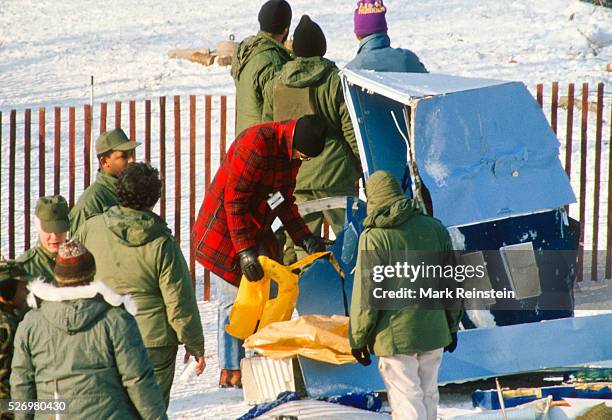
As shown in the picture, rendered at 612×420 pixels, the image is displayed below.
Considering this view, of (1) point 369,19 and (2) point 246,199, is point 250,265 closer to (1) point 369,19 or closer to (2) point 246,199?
(2) point 246,199

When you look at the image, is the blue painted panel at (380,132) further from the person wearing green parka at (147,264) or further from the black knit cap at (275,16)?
the person wearing green parka at (147,264)

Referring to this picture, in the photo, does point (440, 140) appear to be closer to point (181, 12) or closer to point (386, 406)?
point (386, 406)

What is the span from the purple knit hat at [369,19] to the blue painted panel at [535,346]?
95.1 inches

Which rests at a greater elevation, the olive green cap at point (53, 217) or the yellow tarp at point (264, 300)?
the olive green cap at point (53, 217)

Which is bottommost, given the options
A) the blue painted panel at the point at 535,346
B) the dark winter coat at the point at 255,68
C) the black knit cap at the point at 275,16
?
the blue painted panel at the point at 535,346

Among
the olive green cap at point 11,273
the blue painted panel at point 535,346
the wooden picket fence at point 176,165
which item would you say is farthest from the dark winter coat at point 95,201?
the wooden picket fence at point 176,165

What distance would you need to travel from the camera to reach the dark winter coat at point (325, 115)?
26.9ft

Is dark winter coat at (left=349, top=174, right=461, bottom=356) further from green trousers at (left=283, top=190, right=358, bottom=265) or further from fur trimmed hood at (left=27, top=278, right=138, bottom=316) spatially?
green trousers at (left=283, top=190, right=358, bottom=265)

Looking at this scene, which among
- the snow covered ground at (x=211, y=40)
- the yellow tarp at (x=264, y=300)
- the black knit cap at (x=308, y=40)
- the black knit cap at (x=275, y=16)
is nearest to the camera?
the yellow tarp at (x=264, y=300)

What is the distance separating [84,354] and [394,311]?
5.60 feet

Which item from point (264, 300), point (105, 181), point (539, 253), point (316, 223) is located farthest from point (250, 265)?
point (539, 253)

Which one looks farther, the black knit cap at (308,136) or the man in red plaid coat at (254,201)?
the man in red plaid coat at (254,201)

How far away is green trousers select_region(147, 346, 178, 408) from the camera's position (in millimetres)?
6105

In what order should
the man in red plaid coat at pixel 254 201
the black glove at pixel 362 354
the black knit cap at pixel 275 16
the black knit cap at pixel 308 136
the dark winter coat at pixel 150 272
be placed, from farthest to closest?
1. the black knit cap at pixel 275 16
2. the man in red plaid coat at pixel 254 201
3. the black knit cap at pixel 308 136
4. the black glove at pixel 362 354
5. the dark winter coat at pixel 150 272
